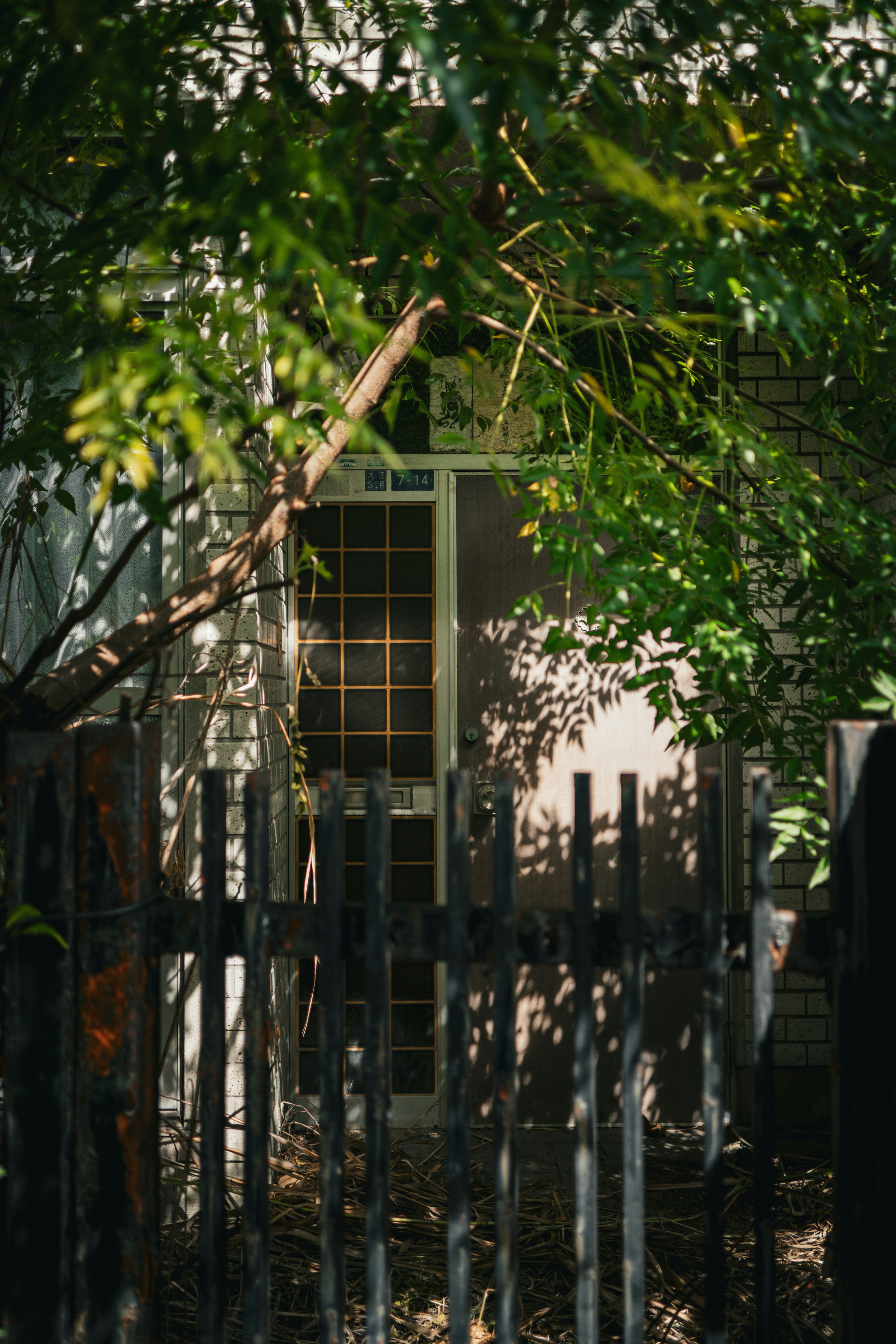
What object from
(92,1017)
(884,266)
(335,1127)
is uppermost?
(884,266)

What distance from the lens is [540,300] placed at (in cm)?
185

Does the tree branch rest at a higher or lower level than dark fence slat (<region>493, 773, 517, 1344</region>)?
higher

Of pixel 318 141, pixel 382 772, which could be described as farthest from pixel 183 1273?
pixel 318 141

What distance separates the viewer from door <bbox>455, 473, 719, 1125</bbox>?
13.4 feet

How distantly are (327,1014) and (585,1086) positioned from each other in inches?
16.6

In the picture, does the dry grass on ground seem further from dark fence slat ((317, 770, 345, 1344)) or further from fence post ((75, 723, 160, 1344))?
dark fence slat ((317, 770, 345, 1344))

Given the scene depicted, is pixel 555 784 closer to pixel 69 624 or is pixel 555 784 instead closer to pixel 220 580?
pixel 220 580

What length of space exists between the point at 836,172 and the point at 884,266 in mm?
1929

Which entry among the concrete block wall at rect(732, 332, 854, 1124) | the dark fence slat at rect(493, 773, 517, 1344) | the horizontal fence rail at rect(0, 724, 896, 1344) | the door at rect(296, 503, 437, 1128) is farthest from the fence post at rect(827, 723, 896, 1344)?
the door at rect(296, 503, 437, 1128)

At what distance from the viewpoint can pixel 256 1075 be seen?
1.41 metres

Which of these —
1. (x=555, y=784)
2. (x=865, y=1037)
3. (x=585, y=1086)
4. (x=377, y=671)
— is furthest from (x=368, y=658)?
(x=865, y=1037)

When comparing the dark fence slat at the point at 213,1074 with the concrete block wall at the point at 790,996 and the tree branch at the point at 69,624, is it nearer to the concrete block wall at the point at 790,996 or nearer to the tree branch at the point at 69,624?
the tree branch at the point at 69,624

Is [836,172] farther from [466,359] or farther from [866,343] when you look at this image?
[466,359]

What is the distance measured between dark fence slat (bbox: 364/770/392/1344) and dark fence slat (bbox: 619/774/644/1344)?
1.20 feet
